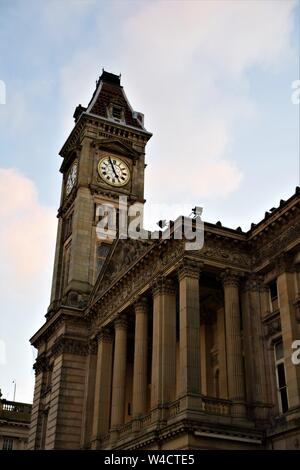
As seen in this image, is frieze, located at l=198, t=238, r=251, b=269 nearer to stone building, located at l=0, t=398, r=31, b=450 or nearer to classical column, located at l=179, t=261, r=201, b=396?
classical column, located at l=179, t=261, r=201, b=396

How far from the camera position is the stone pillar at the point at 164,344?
114 ft

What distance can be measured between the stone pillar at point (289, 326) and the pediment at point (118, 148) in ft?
94.4

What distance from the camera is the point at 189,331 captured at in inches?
1320

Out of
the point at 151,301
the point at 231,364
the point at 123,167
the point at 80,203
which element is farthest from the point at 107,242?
the point at 231,364

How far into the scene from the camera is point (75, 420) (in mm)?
45656

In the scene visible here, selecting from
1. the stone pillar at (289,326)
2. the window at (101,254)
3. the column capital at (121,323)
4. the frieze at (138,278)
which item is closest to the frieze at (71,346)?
the frieze at (138,278)

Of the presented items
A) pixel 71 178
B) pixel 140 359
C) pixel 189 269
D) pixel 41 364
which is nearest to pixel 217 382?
pixel 140 359

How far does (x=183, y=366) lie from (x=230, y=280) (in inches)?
240

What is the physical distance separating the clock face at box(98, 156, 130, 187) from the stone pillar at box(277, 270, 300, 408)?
27052 mm

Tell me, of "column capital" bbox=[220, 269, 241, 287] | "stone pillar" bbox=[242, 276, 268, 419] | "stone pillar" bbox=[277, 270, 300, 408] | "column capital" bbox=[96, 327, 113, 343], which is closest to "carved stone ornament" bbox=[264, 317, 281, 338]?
"stone pillar" bbox=[242, 276, 268, 419]

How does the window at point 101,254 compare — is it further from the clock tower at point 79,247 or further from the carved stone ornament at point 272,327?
the carved stone ornament at point 272,327

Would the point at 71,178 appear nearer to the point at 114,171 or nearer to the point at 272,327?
the point at 114,171

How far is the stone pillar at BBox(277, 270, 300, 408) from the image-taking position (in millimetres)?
31034

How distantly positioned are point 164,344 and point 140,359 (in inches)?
146
